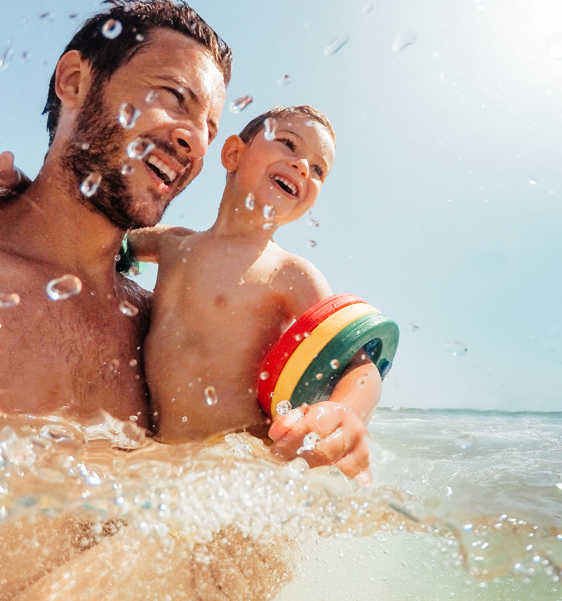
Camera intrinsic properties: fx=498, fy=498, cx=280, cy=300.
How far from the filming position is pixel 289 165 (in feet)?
8.74

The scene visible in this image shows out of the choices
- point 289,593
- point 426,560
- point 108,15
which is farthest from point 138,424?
point 108,15

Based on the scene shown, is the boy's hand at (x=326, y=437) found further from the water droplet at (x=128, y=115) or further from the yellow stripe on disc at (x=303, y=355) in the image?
the water droplet at (x=128, y=115)

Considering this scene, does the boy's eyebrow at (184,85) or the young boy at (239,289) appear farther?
the boy's eyebrow at (184,85)

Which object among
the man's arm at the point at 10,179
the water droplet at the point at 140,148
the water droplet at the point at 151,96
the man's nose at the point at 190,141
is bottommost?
the man's arm at the point at 10,179

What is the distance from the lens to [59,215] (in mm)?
2434

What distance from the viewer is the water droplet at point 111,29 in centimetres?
268

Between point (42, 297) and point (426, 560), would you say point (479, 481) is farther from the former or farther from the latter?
point (42, 297)

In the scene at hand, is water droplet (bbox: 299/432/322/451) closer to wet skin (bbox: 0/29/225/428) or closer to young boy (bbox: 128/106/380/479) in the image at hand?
young boy (bbox: 128/106/380/479)

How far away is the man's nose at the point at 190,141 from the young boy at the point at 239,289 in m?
0.32

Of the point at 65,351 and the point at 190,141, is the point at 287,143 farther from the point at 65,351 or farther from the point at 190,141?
the point at 65,351

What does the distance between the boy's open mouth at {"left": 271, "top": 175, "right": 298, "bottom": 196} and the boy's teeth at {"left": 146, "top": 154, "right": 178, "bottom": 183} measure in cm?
54

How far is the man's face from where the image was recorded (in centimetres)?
242

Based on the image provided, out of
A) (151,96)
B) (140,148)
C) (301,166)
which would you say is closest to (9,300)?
(140,148)

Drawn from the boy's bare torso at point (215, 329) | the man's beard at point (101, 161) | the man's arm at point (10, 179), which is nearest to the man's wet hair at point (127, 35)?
the man's beard at point (101, 161)
